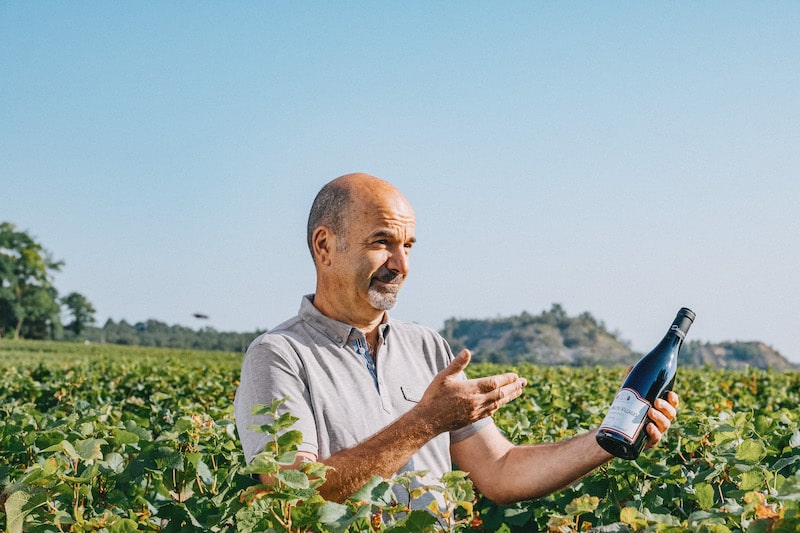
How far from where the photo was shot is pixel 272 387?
2633mm

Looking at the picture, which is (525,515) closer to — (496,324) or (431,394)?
(431,394)

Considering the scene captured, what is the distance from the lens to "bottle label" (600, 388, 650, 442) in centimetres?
249

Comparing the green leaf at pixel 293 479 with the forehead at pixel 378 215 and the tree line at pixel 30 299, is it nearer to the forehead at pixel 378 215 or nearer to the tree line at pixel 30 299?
the forehead at pixel 378 215

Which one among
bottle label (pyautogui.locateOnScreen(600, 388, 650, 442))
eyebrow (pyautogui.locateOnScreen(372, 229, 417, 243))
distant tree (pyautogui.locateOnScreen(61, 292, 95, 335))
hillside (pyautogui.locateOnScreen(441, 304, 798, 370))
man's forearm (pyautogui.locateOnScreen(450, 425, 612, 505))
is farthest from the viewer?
hillside (pyautogui.locateOnScreen(441, 304, 798, 370))

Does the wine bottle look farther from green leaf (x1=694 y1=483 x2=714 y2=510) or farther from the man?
green leaf (x1=694 y1=483 x2=714 y2=510)

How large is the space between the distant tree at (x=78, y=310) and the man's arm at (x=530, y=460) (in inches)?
3670

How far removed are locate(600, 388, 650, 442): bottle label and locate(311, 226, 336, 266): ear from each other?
1.21 m

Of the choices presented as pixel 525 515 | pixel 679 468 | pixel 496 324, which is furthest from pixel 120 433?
pixel 496 324

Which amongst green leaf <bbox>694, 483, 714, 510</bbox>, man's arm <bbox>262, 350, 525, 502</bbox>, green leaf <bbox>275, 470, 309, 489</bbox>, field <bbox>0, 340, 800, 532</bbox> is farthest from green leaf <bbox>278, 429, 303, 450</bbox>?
green leaf <bbox>694, 483, 714, 510</bbox>

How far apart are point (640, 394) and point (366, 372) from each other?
1.02 metres

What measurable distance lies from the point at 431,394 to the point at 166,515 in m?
0.86

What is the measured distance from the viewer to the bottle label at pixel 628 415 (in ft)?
8.18

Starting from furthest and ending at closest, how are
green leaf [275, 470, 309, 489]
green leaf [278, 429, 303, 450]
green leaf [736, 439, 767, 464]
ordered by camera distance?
green leaf [736, 439, 767, 464] → green leaf [278, 429, 303, 450] → green leaf [275, 470, 309, 489]

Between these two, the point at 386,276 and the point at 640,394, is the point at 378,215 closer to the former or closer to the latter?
the point at 386,276
